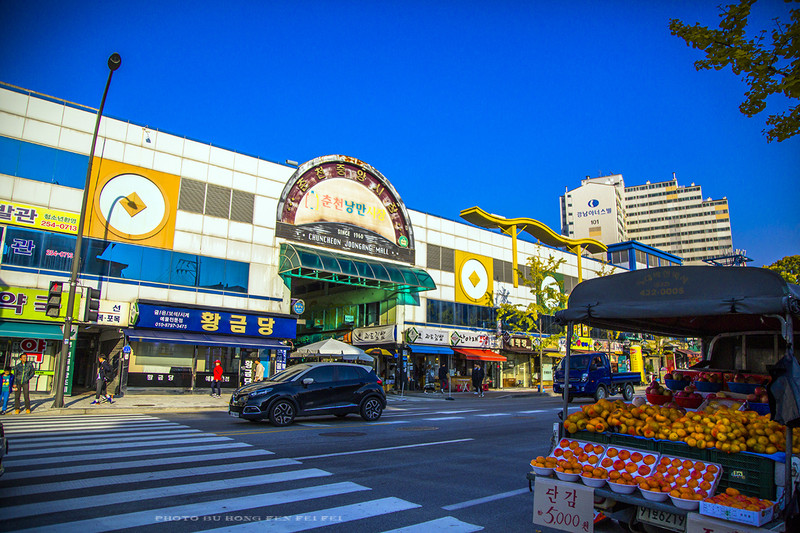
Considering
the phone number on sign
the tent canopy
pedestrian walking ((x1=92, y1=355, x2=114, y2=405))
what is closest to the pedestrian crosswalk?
pedestrian walking ((x1=92, y1=355, x2=114, y2=405))

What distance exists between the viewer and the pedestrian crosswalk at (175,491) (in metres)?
5.31

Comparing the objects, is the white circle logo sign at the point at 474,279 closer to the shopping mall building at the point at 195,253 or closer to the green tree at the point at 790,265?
the shopping mall building at the point at 195,253

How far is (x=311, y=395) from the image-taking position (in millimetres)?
14023

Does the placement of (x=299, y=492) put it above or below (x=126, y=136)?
below

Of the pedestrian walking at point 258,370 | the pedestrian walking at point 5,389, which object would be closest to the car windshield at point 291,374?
the pedestrian walking at point 5,389

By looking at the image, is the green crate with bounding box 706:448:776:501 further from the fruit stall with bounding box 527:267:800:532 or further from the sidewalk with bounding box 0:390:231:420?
the sidewalk with bounding box 0:390:231:420

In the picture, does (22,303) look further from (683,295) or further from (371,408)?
(683,295)

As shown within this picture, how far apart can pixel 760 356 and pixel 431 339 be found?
2694 centimetres

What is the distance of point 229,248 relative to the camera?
88.1ft

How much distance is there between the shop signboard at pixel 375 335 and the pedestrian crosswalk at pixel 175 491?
2293cm

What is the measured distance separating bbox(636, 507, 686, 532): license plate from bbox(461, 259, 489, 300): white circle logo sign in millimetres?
32948

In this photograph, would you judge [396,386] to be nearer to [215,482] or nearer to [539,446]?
[539,446]

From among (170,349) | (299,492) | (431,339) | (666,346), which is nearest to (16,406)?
(170,349)

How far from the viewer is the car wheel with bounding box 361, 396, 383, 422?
15.1 meters
